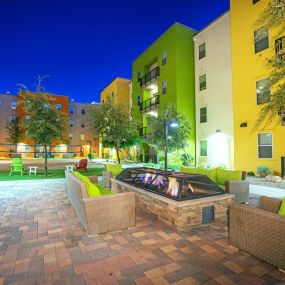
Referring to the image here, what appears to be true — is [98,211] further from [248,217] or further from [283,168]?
[283,168]

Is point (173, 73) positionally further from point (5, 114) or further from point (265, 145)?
point (5, 114)

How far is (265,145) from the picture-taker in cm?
1298

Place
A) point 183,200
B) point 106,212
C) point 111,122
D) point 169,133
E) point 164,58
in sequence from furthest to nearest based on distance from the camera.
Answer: point 164,58
point 169,133
point 111,122
point 183,200
point 106,212

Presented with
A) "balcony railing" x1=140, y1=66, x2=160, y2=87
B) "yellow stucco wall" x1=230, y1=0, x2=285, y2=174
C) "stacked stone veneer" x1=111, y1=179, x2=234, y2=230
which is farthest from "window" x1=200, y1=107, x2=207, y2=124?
"stacked stone veneer" x1=111, y1=179, x2=234, y2=230

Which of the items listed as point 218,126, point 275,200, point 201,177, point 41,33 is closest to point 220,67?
point 218,126

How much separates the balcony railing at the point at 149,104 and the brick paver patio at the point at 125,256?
19052mm

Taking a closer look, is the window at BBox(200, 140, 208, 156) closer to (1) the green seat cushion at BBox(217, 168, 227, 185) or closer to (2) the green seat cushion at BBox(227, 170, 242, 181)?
(1) the green seat cushion at BBox(217, 168, 227, 185)

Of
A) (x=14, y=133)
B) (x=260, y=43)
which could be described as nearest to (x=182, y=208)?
(x=260, y=43)

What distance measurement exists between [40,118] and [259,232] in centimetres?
1246

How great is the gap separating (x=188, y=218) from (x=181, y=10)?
51264 millimetres

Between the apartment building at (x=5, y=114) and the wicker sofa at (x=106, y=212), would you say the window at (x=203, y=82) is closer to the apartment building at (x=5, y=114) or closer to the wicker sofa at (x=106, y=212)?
the wicker sofa at (x=106, y=212)

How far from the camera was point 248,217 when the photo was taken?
10.6 feet

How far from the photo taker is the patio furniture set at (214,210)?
9.62 ft

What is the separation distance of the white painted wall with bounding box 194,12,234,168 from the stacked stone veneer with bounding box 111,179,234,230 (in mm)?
12010
